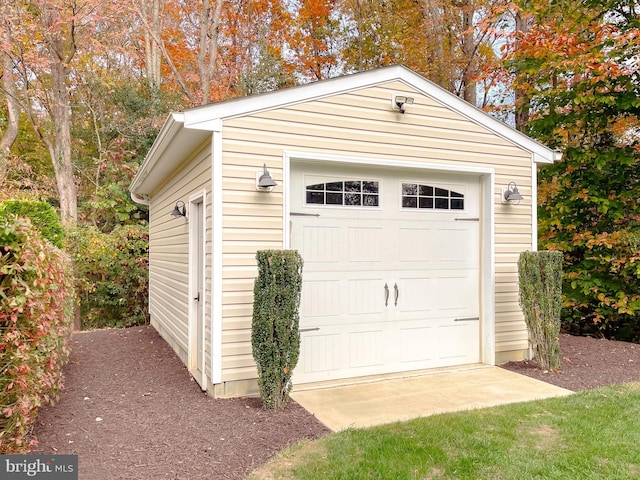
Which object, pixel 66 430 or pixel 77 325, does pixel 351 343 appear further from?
pixel 77 325

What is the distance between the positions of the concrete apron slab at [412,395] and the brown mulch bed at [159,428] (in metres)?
0.31

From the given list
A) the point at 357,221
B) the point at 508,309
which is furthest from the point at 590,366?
the point at 357,221

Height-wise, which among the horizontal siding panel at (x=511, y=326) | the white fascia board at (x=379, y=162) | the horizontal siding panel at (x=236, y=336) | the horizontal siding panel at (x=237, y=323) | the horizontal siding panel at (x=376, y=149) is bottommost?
the horizontal siding panel at (x=511, y=326)

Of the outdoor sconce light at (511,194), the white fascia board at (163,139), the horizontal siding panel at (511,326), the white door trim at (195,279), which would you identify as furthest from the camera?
the horizontal siding panel at (511,326)

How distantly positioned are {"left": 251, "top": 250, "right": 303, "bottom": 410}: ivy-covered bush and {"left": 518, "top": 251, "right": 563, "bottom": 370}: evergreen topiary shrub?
270 cm

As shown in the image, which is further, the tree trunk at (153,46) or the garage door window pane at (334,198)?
the tree trunk at (153,46)

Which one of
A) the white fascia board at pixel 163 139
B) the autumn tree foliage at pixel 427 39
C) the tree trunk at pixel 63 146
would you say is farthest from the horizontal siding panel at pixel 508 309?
the tree trunk at pixel 63 146

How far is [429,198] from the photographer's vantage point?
5.42 meters

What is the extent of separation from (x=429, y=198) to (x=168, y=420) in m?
3.55

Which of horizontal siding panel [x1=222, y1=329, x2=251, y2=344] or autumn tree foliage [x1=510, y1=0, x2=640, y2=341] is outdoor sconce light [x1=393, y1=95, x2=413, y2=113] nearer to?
horizontal siding panel [x1=222, y1=329, x2=251, y2=344]

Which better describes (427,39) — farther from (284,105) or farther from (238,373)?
(238,373)

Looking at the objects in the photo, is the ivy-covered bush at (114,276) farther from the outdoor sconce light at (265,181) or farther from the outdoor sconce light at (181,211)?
the outdoor sconce light at (265,181)

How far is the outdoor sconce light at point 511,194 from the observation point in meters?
5.46

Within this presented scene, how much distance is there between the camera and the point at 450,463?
2996 mm
